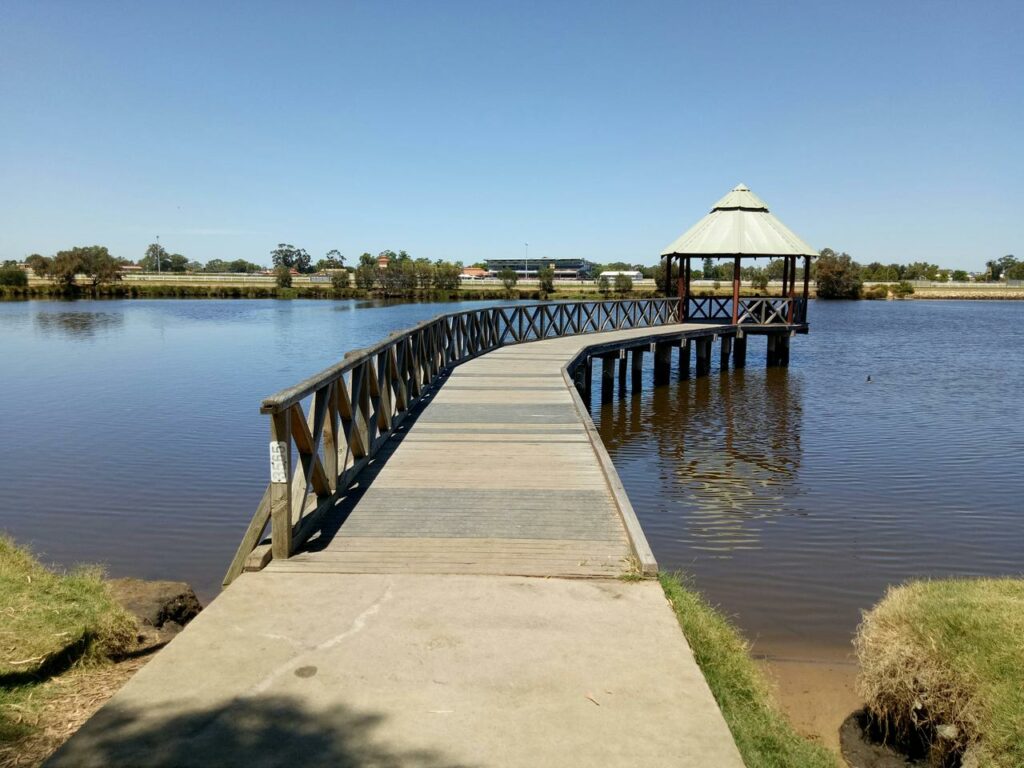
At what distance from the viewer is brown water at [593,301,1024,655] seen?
8523 millimetres

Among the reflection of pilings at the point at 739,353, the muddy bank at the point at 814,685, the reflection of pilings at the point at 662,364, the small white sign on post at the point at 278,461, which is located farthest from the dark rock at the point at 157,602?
the reflection of pilings at the point at 739,353

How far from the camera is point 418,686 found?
Result: 355 cm

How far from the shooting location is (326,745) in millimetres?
3082

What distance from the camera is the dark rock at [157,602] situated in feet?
19.6

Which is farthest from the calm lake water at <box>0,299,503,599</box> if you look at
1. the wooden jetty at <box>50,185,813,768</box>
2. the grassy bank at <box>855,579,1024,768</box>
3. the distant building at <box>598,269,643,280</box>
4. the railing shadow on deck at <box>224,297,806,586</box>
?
the distant building at <box>598,269,643,280</box>

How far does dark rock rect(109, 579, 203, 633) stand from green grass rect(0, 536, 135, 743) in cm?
31

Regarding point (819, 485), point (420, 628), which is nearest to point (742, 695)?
point (420, 628)

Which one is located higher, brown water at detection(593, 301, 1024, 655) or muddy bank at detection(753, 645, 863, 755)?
brown water at detection(593, 301, 1024, 655)

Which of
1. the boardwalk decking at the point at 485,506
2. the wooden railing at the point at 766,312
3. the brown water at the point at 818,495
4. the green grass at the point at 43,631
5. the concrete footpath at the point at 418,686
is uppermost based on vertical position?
the wooden railing at the point at 766,312

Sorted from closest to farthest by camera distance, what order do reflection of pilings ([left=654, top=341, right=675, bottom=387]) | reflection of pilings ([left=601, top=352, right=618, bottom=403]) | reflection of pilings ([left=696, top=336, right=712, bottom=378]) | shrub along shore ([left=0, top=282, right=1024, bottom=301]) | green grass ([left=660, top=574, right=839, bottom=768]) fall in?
1. green grass ([left=660, top=574, right=839, bottom=768])
2. reflection of pilings ([left=601, top=352, right=618, bottom=403])
3. reflection of pilings ([left=654, top=341, right=675, bottom=387])
4. reflection of pilings ([left=696, top=336, right=712, bottom=378])
5. shrub along shore ([left=0, top=282, right=1024, bottom=301])

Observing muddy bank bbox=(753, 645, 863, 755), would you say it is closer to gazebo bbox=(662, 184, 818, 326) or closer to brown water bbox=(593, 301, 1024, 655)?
brown water bbox=(593, 301, 1024, 655)

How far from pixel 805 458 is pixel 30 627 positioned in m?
12.8

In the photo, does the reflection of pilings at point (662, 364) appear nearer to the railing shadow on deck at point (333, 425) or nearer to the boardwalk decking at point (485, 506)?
the railing shadow on deck at point (333, 425)

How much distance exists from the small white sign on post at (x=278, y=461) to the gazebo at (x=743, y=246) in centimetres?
2255
